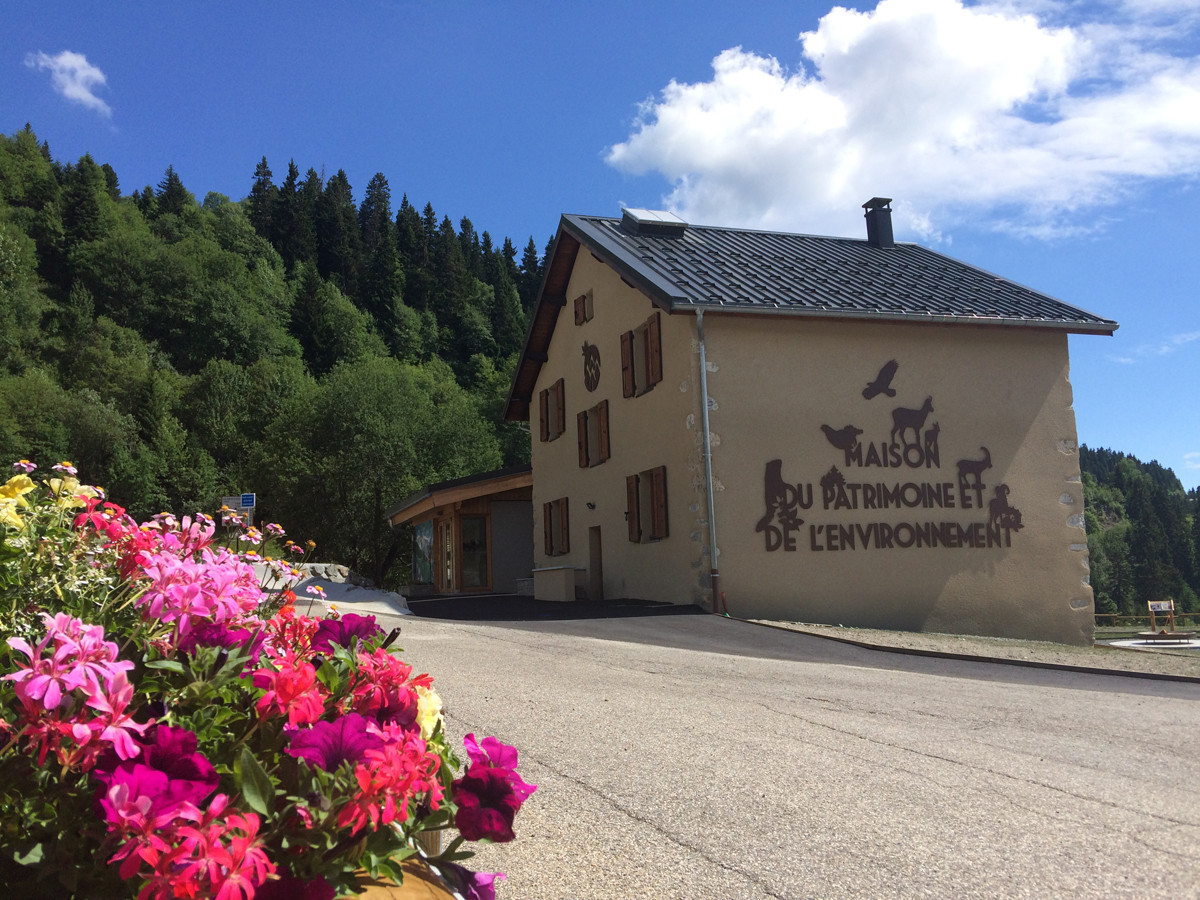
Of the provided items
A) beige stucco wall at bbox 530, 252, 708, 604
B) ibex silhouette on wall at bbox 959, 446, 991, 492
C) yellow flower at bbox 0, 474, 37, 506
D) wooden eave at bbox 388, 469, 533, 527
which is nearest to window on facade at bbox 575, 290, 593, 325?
beige stucco wall at bbox 530, 252, 708, 604

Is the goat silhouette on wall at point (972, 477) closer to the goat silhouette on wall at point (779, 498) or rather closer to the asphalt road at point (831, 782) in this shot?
the goat silhouette on wall at point (779, 498)

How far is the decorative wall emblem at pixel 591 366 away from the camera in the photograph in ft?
64.3

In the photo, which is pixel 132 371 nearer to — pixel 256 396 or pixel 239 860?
pixel 256 396

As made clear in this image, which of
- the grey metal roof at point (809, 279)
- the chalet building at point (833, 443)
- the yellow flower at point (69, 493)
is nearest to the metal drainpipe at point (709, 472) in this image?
the chalet building at point (833, 443)

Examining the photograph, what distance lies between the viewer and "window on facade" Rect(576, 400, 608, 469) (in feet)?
62.1

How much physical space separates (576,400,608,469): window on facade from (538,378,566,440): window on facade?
1347 mm

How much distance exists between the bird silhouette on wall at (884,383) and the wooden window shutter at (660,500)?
370 centimetres

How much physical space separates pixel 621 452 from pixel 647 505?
1524 mm

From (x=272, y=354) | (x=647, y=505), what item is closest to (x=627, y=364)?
(x=647, y=505)

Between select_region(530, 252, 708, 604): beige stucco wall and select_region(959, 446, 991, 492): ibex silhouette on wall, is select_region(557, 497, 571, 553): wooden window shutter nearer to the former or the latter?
select_region(530, 252, 708, 604): beige stucco wall

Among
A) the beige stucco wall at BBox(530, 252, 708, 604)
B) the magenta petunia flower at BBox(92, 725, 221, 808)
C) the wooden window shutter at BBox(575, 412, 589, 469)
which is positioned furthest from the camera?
the wooden window shutter at BBox(575, 412, 589, 469)

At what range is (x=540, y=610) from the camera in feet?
54.5

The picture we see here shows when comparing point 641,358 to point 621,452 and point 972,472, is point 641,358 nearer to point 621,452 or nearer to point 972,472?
point 621,452


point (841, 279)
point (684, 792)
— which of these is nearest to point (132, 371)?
point (841, 279)
